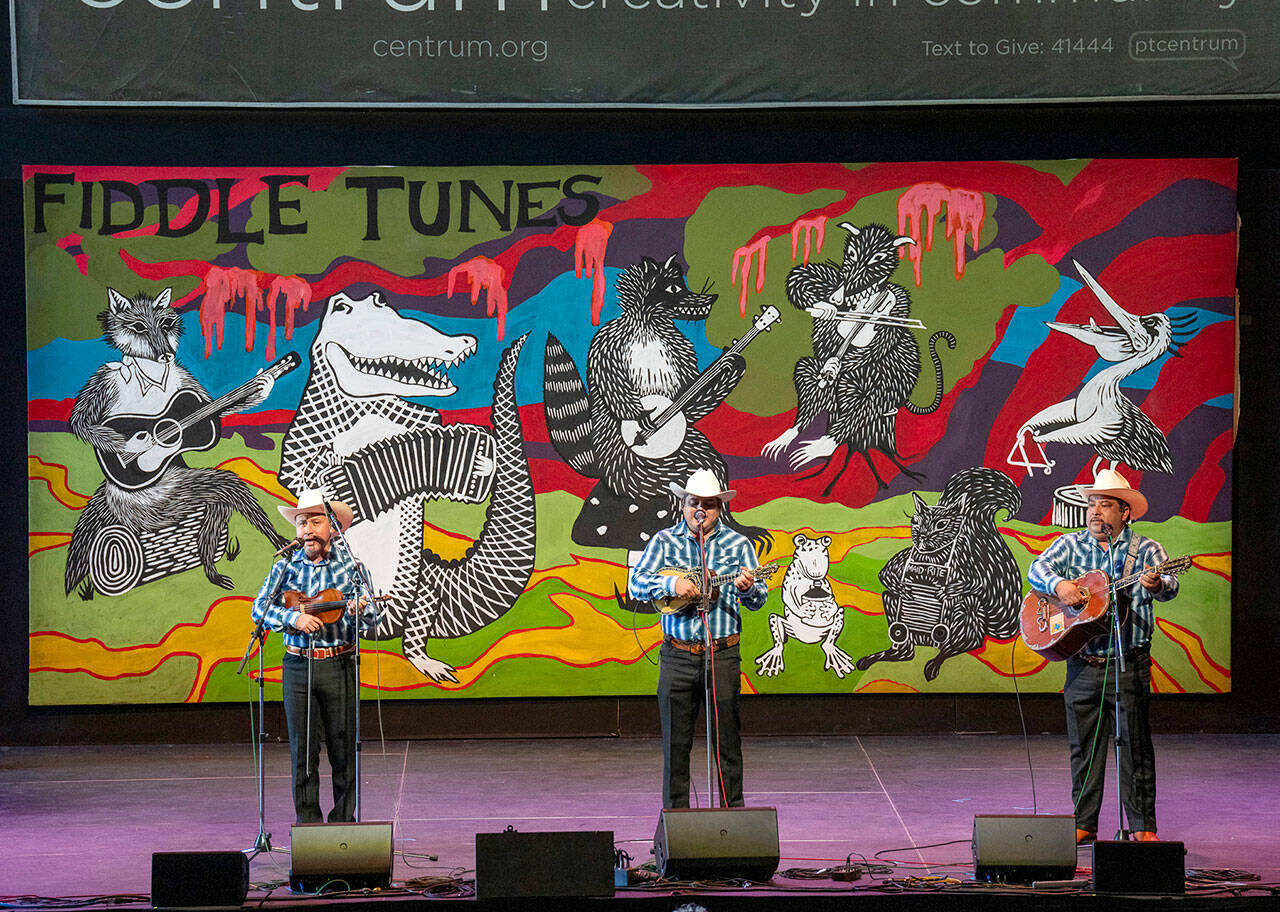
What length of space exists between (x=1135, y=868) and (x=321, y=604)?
Answer: 3503 mm

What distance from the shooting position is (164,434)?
8625mm

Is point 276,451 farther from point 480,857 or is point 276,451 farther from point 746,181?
point 480,857

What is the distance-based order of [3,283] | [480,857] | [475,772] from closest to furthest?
[480,857] → [475,772] → [3,283]

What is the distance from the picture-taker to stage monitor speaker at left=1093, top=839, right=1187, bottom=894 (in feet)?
17.4

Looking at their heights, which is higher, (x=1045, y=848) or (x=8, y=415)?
(x=8, y=415)

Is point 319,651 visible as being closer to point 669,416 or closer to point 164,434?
point 164,434

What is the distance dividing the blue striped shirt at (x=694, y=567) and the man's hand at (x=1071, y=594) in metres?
1.30

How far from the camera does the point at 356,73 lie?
8219 mm

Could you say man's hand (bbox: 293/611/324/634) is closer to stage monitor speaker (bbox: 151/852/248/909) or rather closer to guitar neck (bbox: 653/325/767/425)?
stage monitor speaker (bbox: 151/852/248/909)

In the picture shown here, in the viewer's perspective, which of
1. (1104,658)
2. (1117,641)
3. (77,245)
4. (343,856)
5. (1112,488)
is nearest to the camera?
(343,856)

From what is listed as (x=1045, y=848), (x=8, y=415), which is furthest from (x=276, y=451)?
(x=1045, y=848)

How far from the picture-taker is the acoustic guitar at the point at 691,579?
6287mm

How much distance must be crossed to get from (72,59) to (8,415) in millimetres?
2179

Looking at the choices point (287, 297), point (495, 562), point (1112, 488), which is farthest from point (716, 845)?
point (287, 297)
